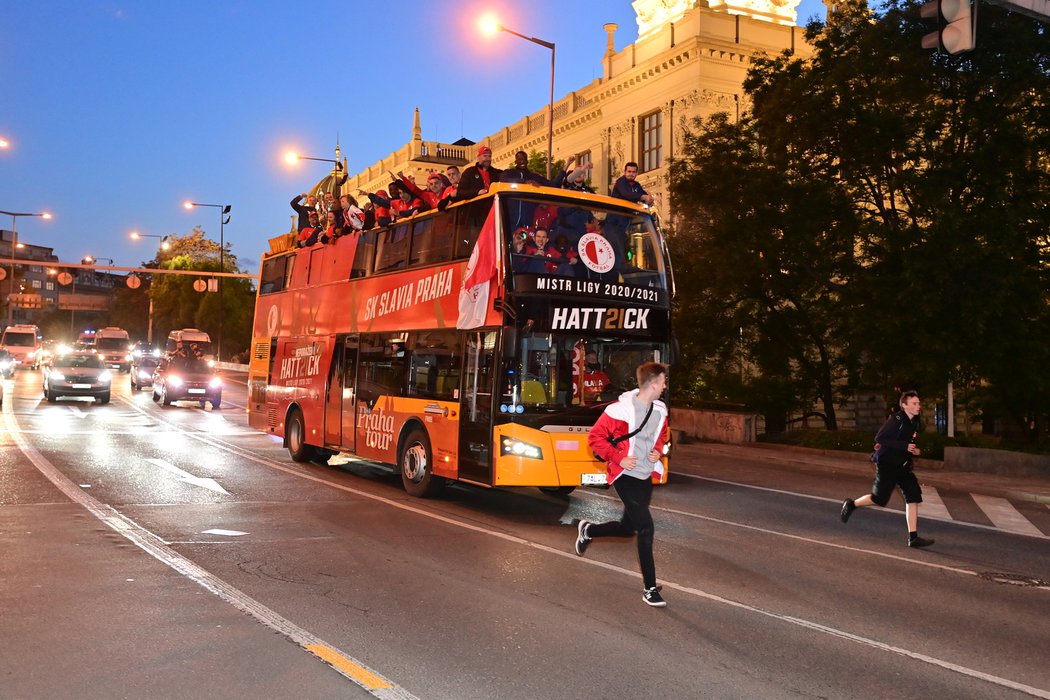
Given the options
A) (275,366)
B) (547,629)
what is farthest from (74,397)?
(547,629)

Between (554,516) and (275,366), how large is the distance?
8831mm

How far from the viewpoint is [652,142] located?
134 feet

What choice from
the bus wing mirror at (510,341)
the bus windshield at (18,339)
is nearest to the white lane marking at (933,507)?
the bus wing mirror at (510,341)

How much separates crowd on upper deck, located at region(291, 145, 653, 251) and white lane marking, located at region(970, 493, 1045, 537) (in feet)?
20.5

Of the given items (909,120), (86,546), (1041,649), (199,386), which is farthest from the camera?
(199,386)

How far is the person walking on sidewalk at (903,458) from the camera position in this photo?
34.0ft

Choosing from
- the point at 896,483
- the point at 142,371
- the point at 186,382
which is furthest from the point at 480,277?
the point at 142,371

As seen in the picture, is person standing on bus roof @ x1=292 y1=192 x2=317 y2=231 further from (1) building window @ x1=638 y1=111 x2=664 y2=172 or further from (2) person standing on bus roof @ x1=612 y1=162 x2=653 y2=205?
(1) building window @ x1=638 y1=111 x2=664 y2=172

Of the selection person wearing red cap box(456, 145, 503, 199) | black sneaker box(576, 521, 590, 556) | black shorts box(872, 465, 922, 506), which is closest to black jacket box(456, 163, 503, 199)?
person wearing red cap box(456, 145, 503, 199)

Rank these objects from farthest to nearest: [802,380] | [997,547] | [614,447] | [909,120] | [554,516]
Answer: [802,380]
[909,120]
[554,516]
[997,547]
[614,447]

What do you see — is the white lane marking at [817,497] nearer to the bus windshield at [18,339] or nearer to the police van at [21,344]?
the police van at [21,344]

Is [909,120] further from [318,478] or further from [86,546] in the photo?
[86,546]

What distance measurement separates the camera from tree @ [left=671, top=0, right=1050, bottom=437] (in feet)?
62.5

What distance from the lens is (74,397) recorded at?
1342 inches
